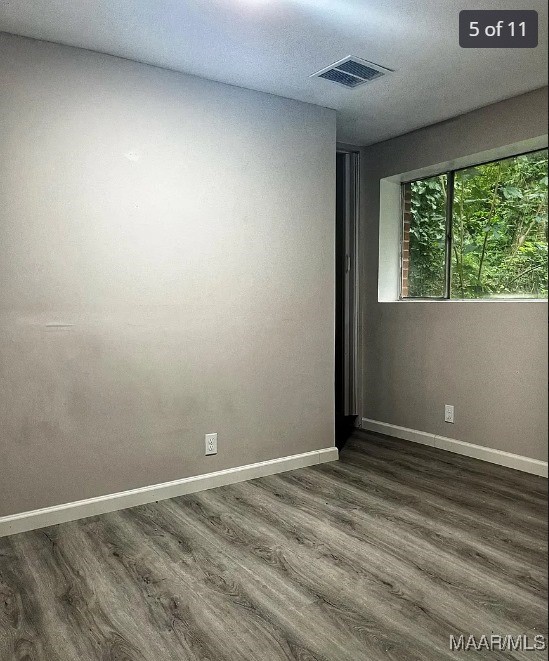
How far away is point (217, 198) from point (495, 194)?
5.38 ft

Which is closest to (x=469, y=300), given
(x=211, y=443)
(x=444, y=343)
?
(x=444, y=343)

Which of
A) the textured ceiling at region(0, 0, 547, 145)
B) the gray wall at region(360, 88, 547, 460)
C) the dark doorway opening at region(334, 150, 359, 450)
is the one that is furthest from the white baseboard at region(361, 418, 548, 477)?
the textured ceiling at region(0, 0, 547, 145)

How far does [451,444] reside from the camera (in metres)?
3.61

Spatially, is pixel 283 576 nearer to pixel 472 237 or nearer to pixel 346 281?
pixel 472 237

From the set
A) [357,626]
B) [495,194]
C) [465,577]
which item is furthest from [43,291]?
[495,194]

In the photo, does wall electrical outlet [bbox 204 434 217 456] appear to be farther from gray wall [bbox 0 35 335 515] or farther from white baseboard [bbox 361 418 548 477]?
white baseboard [bbox 361 418 548 477]

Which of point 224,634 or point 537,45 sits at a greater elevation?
point 537,45

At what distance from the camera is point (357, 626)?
1.71 metres

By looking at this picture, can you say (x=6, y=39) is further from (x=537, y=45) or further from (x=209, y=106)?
(x=537, y=45)

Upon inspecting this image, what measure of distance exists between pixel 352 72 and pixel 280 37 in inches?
20.4

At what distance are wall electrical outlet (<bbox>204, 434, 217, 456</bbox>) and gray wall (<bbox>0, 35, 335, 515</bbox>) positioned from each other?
43 mm

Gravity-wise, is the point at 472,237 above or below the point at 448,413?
above

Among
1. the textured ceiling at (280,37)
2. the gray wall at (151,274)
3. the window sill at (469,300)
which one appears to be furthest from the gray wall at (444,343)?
the gray wall at (151,274)

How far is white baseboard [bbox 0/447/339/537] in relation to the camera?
7.96 ft
